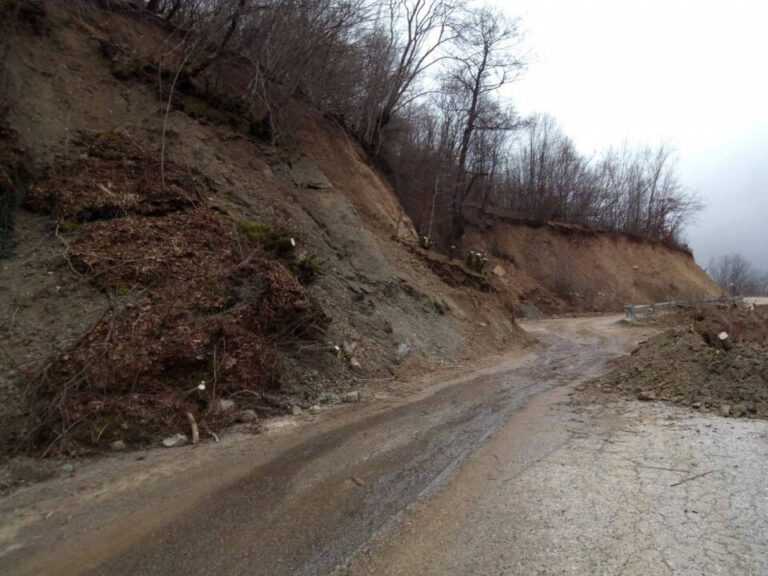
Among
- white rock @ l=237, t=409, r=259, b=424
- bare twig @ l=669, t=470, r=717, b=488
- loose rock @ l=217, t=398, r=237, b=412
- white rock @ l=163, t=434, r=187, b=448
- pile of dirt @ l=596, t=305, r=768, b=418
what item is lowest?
white rock @ l=163, t=434, r=187, b=448

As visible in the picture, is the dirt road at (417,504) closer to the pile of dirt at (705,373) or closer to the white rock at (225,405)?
the white rock at (225,405)

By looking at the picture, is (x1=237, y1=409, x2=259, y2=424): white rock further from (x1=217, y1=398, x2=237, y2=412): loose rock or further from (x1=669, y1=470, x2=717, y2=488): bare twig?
(x1=669, y1=470, x2=717, y2=488): bare twig

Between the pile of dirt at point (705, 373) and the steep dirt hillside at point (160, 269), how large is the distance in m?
3.91

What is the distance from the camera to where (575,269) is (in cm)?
3241

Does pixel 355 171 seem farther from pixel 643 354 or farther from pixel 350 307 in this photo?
pixel 643 354

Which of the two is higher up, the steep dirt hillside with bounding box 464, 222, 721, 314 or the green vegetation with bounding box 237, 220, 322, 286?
the steep dirt hillside with bounding box 464, 222, 721, 314

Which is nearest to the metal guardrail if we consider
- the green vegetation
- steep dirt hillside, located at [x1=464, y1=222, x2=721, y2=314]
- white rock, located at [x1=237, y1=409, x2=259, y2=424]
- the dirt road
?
steep dirt hillside, located at [x1=464, y1=222, x2=721, y2=314]

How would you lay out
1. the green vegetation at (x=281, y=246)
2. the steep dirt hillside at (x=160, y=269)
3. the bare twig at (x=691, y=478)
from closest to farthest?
the bare twig at (x=691, y=478) < the steep dirt hillside at (x=160, y=269) < the green vegetation at (x=281, y=246)

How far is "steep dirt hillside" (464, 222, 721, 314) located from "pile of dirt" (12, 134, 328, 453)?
21.0 meters

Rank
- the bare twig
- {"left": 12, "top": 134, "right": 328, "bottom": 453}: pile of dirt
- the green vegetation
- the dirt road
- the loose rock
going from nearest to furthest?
the dirt road, the bare twig, {"left": 12, "top": 134, "right": 328, "bottom": 453}: pile of dirt, the loose rock, the green vegetation

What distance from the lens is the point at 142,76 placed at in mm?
11031

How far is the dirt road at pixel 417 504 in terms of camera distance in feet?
10.3

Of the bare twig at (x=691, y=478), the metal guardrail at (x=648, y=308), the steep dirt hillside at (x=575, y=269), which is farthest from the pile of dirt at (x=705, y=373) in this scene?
the steep dirt hillside at (x=575, y=269)

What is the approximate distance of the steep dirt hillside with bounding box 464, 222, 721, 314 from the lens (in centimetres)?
2962
